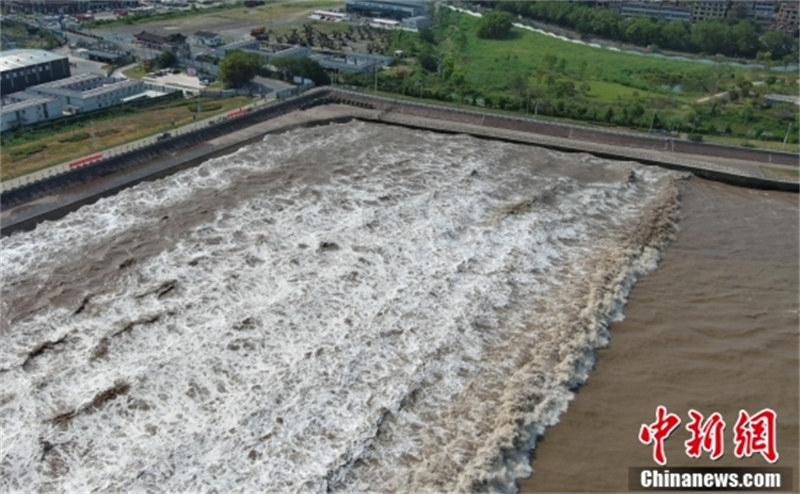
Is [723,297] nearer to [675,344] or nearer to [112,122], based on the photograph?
[675,344]

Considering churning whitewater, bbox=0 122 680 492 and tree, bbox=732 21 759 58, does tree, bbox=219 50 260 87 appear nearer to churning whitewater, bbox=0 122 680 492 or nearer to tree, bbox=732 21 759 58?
churning whitewater, bbox=0 122 680 492

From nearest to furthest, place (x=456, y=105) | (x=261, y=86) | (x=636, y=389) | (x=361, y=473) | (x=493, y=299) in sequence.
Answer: (x=361, y=473) → (x=636, y=389) → (x=493, y=299) → (x=456, y=105) → (x=261, y=86)

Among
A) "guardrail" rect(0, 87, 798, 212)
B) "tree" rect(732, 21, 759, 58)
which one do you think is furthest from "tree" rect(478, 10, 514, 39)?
"guardrail" rect(0, 87, 798, 212)

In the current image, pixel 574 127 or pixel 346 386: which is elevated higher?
pixel 574 127

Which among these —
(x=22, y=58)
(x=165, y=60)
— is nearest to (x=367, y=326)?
(x=22, y=58)

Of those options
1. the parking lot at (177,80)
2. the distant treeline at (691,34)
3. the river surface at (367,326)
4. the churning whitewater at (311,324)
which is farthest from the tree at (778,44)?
the parking lot at (177,80)

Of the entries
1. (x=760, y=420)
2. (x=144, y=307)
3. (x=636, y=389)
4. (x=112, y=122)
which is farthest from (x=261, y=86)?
(x=760, y=420)
